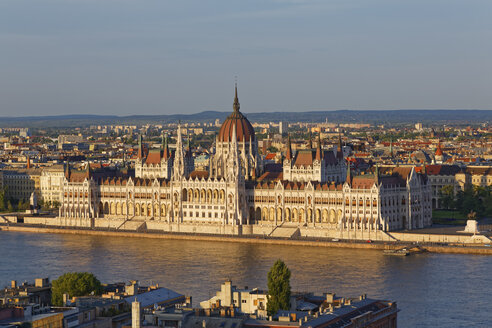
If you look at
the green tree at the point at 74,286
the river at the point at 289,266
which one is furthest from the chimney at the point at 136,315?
the river at the point at 289,266

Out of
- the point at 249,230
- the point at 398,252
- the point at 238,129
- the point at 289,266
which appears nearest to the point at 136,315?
the point at 289,266

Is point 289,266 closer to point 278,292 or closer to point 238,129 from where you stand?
point 278,292

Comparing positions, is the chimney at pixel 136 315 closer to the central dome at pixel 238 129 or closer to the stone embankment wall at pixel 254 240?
the stone embankment wall at pixel 254 240

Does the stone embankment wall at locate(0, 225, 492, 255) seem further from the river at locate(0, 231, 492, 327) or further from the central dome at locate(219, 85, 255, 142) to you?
the central dome at locate(219, 85, 255, 142)

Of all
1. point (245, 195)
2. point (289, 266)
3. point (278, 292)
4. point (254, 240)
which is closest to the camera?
point (278, 292)

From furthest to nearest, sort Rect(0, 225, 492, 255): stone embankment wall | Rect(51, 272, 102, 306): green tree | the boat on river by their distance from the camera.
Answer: Rect(0, 225, 492, 255): stone embankment wall, the boat on river, Rect(51, 272, 102, 306): green tree

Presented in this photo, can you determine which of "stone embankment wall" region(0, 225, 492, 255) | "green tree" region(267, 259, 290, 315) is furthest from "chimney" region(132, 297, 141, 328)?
"stone embankment wall" region(0, 225, 492, 255)

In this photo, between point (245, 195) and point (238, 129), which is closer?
point (245, 195)
